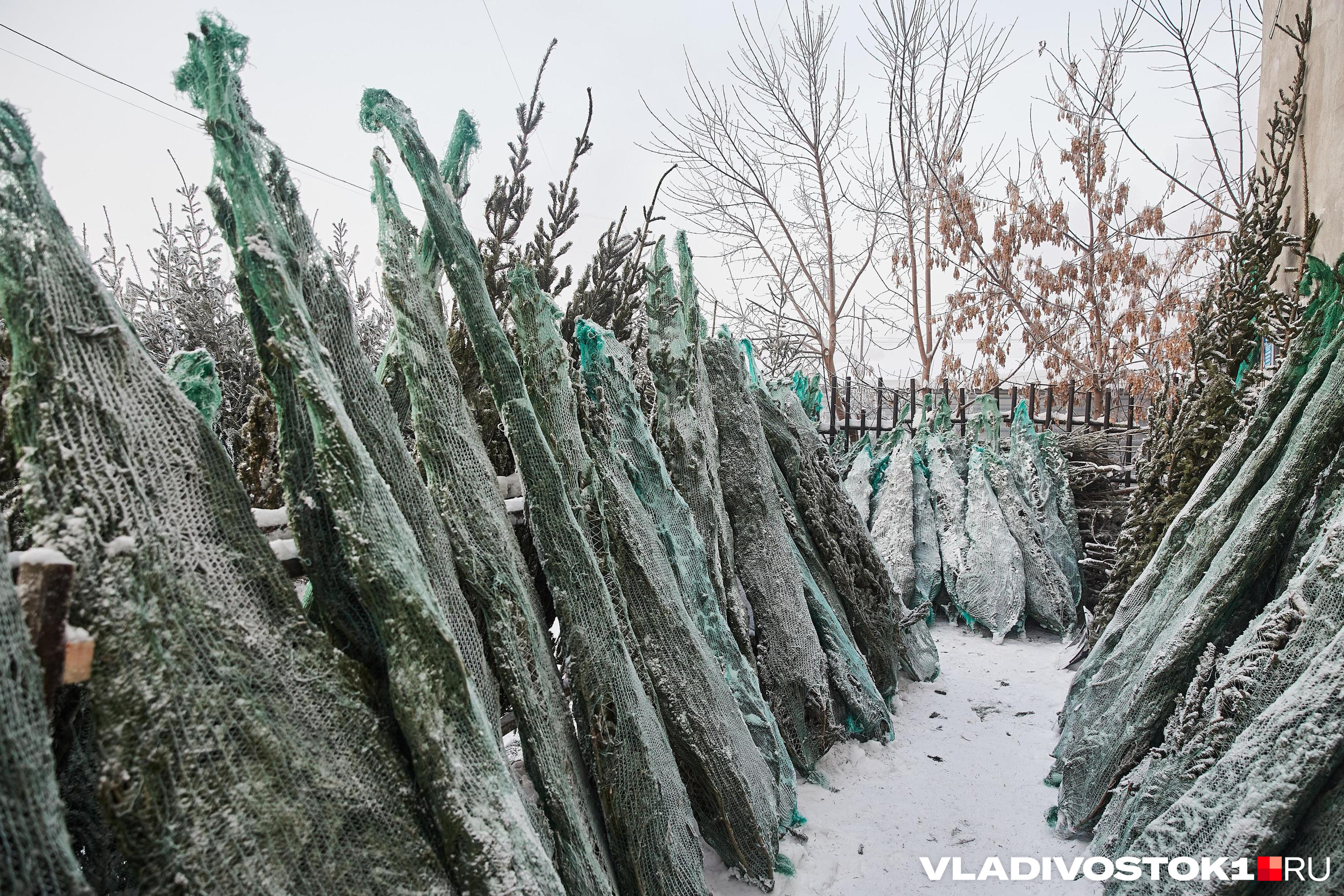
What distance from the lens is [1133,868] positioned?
2121mm

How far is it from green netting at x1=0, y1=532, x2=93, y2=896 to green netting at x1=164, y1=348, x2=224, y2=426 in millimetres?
976

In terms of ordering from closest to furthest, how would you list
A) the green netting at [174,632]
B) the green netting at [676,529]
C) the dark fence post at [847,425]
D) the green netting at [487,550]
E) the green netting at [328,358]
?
the green netting at [174,632] < the green netting at [328,358] < the green netting at [487,550] < the green netting at [676,529] < the dark fence post at [847,425]

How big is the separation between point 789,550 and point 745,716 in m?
0.93

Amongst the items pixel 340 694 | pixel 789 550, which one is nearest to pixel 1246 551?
pixel 789 550

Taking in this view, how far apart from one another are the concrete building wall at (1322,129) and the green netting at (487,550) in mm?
4110

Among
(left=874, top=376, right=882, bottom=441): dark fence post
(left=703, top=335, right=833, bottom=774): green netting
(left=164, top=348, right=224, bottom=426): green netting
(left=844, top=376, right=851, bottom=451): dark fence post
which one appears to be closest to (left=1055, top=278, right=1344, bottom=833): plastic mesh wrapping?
(left=703, top=335, right=833, bottom=774): green netting

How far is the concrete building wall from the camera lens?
3.62 meters

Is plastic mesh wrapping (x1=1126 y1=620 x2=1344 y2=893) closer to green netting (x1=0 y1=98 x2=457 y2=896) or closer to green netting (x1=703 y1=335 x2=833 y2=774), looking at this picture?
green netting (x1=703 y1=335 x2=833 y2=774)

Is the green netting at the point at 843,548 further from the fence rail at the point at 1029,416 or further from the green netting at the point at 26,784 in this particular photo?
the green netting at the point at 26,784

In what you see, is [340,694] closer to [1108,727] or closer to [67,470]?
[67,470]

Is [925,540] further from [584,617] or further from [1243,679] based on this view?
[584,617]

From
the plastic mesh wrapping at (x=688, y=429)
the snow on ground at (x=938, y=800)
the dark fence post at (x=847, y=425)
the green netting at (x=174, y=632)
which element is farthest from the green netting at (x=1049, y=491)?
the green netting at (x=174, y=632)

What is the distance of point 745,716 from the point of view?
272cm

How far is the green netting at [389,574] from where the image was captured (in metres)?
1.40
